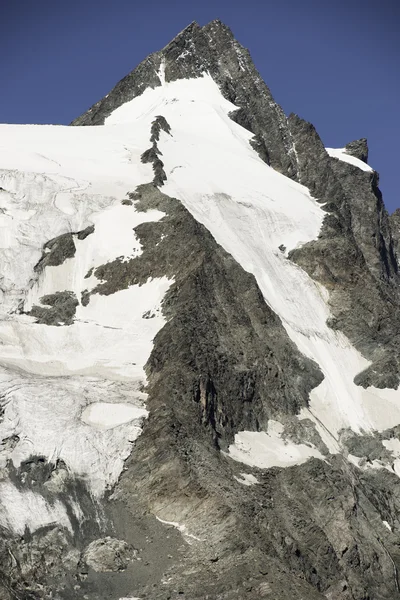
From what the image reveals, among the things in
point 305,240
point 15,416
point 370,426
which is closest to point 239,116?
point 305,240

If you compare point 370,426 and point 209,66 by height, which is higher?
point 209,66

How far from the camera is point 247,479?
33000 mm

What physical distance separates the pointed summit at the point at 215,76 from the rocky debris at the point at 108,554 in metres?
63.5

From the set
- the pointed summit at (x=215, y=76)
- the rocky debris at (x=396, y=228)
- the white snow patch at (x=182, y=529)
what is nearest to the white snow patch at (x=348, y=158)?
the pointed summit at (x=215, y=76)

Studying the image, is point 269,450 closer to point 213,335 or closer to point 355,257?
point 213,335

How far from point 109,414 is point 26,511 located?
6.55 metres

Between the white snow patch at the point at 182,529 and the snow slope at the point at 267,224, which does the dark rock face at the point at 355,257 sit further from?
the white snow patch at the point at 182,529

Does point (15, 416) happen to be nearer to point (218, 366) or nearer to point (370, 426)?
point (218, 366)

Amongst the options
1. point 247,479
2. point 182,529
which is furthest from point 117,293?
point 182,529

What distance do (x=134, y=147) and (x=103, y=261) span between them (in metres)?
22.0

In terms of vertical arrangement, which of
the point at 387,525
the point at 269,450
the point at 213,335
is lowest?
the point at 387,525

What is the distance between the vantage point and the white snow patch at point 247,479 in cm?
3250

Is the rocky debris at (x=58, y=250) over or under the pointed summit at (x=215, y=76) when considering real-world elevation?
under

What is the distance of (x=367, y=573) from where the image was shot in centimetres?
3173
